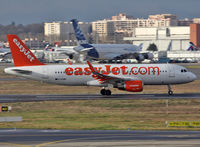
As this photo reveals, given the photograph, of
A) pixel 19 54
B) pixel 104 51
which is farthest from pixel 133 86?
pixel 104 51

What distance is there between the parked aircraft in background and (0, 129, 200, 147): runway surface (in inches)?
4156

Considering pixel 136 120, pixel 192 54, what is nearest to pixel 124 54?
pixel 192 54

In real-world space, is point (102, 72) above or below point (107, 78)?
above

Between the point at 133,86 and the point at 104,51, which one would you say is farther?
the point at 104,51

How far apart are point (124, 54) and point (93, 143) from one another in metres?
115

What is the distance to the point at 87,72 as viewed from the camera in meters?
57.9

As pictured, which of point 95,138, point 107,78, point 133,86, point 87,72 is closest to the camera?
point 95,138

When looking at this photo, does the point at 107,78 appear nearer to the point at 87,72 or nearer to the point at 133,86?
the point at 87,72

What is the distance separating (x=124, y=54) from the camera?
14150 centimetres

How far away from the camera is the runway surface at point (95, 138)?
27.3m

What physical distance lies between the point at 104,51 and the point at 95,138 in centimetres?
11155

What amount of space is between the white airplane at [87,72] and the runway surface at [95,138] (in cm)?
2469

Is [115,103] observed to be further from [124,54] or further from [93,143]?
[124,54]

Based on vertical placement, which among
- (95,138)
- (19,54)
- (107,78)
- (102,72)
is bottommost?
(95,138)
